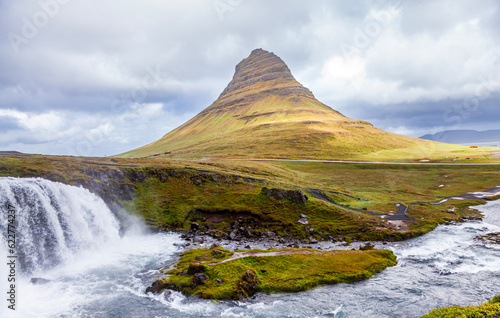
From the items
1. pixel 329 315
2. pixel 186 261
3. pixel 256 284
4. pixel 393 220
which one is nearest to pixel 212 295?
pixel 256 284

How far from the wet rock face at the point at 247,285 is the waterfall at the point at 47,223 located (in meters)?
28.9

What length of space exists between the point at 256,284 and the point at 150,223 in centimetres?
3541

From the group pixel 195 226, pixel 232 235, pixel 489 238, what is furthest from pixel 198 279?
pixel 489 238

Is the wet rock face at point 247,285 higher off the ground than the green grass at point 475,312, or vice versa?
the green grass at point 475,312

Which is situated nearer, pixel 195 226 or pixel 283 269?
pixel 283 269

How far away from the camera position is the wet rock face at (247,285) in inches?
1278

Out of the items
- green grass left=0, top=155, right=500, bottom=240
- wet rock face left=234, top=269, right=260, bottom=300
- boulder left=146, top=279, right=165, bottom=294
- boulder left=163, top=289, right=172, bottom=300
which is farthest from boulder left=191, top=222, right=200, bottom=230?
wet rock face left=234, top=269, right=260, bottom=300

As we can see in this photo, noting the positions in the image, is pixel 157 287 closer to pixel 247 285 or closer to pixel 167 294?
pixel 167 294

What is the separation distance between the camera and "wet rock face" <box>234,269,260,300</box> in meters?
32.5

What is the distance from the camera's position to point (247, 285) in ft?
110

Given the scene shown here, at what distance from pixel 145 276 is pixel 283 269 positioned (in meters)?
20.1

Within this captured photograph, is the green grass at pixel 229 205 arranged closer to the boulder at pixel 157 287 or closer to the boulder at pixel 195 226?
the boulder at pixel 195 226

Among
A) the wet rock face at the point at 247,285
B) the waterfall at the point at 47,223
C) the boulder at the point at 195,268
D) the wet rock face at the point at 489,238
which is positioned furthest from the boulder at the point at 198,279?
the wet rock face at the point at 489,238

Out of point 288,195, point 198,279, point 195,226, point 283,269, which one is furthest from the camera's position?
point 288,195
